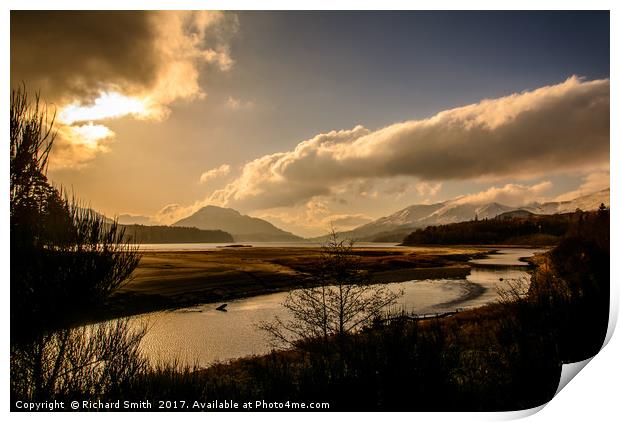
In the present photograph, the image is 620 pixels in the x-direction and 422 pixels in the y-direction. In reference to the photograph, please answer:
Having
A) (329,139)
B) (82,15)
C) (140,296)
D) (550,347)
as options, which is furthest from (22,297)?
(550,347)

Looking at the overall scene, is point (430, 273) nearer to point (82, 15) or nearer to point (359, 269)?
point (359, 269)

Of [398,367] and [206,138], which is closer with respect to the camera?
[398,367]

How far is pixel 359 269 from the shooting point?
6.50m

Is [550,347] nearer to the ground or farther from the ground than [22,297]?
nearer to the ground

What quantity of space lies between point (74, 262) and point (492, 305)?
753cm

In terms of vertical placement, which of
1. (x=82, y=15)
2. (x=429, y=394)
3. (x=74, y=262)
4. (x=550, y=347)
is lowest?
(x=429, y=394)

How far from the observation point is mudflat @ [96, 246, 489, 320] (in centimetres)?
633

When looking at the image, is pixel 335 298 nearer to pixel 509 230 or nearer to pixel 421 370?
pixel 421 370

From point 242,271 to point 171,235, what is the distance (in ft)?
8.58

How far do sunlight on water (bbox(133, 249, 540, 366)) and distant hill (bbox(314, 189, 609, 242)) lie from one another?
3.48ft

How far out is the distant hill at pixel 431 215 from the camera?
6355 millimetres

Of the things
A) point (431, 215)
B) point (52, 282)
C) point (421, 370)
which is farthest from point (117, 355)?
point (431, 215)

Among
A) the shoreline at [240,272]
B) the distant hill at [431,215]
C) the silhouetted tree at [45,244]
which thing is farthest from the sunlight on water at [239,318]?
the silhouetted tree at [45,244]
